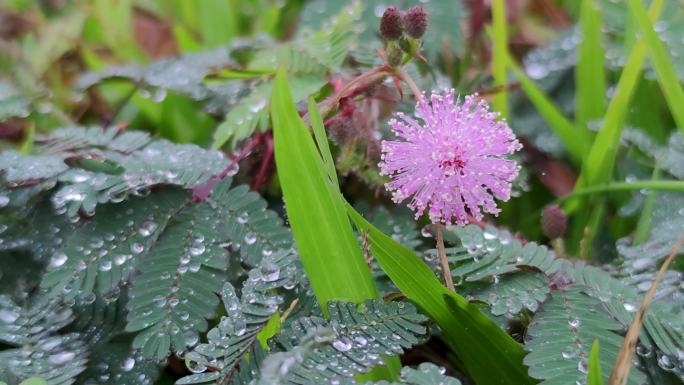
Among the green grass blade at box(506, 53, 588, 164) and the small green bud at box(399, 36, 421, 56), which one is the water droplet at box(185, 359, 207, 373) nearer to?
the small green bud at box(399, 36, 421, 56)

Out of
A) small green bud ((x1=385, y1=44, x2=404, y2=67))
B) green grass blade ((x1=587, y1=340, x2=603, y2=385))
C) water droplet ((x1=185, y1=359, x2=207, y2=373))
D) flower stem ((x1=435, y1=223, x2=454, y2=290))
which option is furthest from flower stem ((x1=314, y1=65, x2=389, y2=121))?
green grass blade ((x1=587, y1=340, x2=603, y2=385))

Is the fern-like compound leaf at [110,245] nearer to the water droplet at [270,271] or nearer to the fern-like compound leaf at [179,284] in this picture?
the fern-like compound leaf at [179,284]

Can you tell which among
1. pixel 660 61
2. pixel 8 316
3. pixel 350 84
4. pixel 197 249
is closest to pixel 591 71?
pixel 660 61

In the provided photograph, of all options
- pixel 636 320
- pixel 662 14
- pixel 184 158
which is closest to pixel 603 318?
pixel 636 320

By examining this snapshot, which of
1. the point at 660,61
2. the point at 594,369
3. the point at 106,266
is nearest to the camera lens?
the point at 594,369

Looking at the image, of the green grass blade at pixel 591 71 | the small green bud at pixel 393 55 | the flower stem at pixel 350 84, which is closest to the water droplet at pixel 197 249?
the flower stem at pixel 350 84

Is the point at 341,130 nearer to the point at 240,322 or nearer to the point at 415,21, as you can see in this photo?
the point at 415,21

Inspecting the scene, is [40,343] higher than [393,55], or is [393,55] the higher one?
[393,55]
